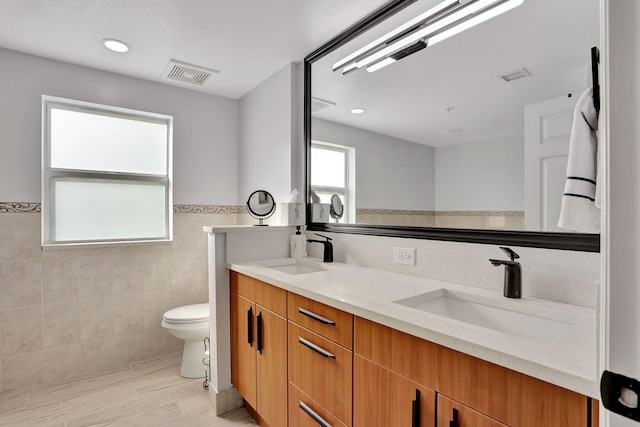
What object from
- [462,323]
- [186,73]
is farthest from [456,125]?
[186,73]

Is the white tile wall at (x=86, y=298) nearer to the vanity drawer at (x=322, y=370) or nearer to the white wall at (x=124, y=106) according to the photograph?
the white wall at (x=124, y=106)

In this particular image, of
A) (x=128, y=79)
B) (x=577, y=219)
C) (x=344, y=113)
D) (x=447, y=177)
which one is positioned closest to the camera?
(x=577, y=219)

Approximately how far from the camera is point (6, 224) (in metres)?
2.32

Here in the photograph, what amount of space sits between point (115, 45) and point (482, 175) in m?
2.47

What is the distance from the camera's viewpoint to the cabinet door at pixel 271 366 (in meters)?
1.65

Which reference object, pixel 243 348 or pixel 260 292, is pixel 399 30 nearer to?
pixel 260 292

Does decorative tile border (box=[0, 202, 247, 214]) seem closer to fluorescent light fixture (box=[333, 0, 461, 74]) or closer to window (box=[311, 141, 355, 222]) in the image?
window (box=[311, 141, 355, 222])

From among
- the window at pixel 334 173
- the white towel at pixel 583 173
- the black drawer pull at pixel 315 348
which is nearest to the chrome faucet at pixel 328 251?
the window at pixel 334 173

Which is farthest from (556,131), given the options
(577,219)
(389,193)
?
(389,193)

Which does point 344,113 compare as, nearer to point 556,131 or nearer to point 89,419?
point 556,131

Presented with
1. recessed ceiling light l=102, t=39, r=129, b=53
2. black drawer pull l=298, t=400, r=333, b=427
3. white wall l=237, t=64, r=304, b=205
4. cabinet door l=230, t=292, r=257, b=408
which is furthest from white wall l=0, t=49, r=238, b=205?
black drawer pull l=298, t=400, r=333, b=427

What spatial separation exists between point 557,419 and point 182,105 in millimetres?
3218

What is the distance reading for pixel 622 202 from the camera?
0.47 metres

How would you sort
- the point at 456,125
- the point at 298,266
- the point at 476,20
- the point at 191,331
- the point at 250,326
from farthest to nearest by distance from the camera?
the point at 191,331 < the point at 298,266 < the point at 250,326 < the point at 456,125 < the point at 476,20
